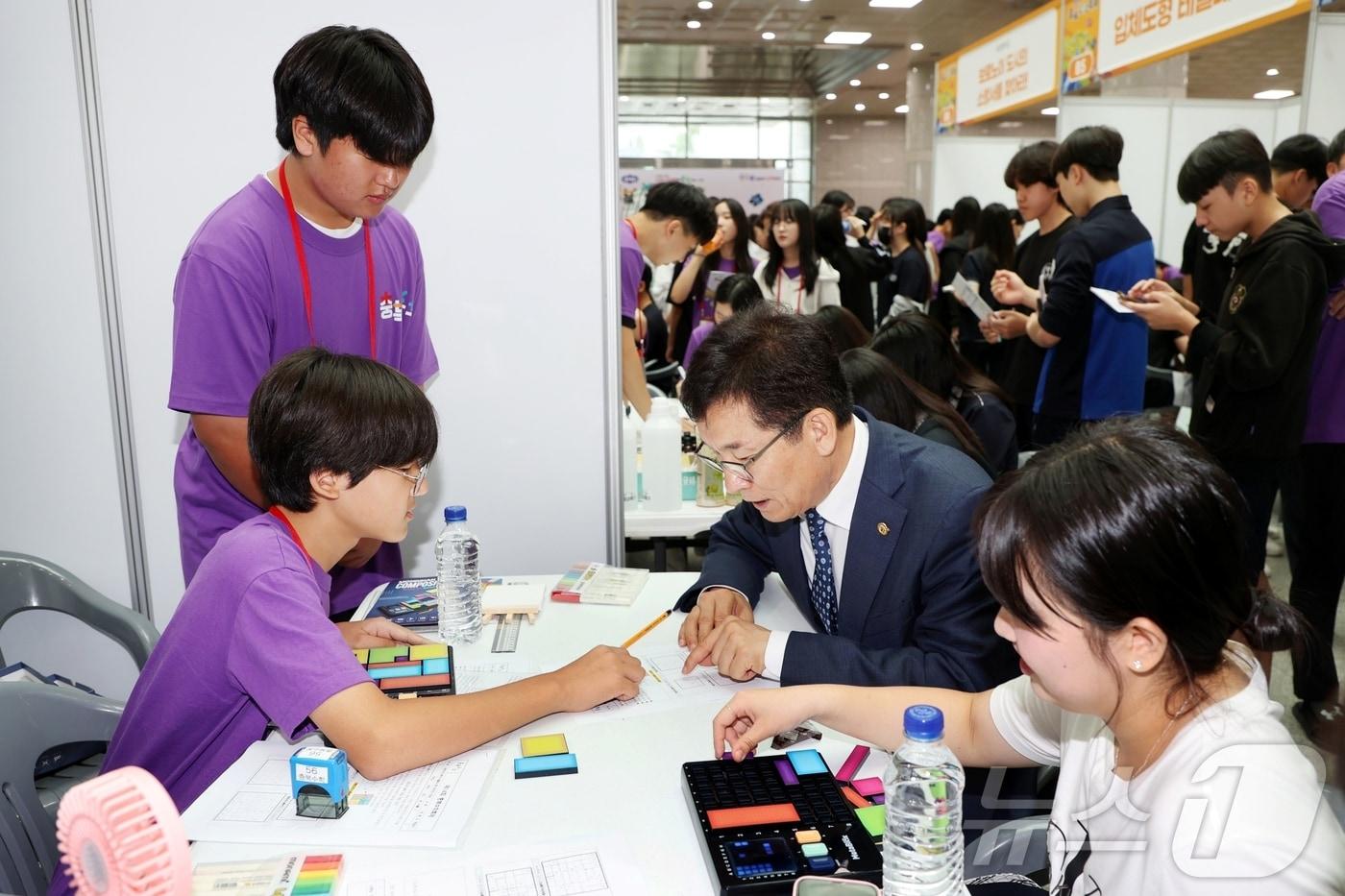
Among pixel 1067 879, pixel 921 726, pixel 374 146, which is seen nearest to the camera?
pixel 921 726

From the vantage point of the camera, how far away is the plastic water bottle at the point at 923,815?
96 centimetres

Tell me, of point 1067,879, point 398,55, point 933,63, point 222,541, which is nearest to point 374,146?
point 398,55

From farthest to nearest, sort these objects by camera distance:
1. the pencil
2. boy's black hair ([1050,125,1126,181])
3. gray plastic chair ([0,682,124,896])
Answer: boy's black hair ([1050,125,1126,181]) < the pencil < gray plastic chair ([0,682,124,896])

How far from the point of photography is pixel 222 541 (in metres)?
1.43

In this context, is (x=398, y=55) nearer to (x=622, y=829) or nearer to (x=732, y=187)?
(x=622, y=829)

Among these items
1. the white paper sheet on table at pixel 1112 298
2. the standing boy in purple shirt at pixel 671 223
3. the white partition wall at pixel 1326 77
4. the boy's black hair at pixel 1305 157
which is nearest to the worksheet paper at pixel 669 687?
the standing boy in purple shirt at pixel 671 223

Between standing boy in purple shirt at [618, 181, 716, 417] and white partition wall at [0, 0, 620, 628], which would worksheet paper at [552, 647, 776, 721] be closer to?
white partition wall at [0, 0, 620, 628]

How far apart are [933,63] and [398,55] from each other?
11057 mm

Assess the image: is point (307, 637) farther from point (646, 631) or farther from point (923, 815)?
point (923, 815)

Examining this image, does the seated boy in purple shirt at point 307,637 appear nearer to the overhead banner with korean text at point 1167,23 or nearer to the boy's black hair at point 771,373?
the boy's black hair at point 771,373

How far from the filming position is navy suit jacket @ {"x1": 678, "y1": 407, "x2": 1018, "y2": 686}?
1470 millimetres

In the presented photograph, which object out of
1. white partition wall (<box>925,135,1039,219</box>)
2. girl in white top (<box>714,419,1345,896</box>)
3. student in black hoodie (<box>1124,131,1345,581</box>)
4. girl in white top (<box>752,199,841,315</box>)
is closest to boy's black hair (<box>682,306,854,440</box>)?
girl in white top (<box>714,419,1345,896</box>)

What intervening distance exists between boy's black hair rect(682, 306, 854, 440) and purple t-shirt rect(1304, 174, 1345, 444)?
6.76 ft

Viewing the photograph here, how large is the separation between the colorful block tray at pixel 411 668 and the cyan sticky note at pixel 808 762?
0.52 metres
